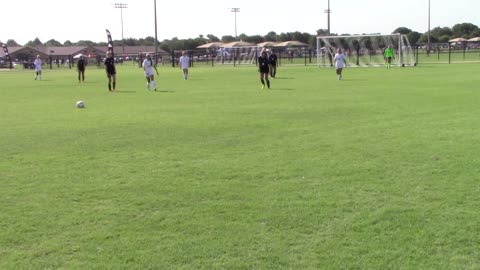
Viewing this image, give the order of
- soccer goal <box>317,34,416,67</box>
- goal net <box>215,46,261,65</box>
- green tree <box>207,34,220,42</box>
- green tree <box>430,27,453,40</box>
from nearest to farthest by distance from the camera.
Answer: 1. soccer goal <box>317,34,416,67</box>
2. goal net <box>215,46,261,65</box>
3. green tree <box>430,27,453,40</box>
4. green tree <box>207,34,220,42</box>

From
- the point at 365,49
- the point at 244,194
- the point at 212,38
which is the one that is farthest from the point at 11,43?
the point at 244,194

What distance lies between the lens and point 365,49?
52.2 m

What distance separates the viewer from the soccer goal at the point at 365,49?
158ft

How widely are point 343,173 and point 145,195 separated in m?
2.73

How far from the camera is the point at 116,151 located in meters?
9.93

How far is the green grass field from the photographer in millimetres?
4887

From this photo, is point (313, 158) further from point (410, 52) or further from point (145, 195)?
point (410, 52)

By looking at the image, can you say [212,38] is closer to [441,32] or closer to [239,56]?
[441,32]

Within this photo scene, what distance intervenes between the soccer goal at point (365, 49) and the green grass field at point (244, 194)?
35939 millimetres

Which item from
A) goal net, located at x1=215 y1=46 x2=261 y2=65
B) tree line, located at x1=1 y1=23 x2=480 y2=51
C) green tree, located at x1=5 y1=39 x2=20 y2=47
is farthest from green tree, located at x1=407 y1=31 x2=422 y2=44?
green tree, located at x1=5 y1=39 x2=20 y2=47

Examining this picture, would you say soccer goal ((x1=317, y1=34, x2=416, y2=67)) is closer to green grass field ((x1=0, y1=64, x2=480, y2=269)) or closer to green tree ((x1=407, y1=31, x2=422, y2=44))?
green grass field ((x1=0, y1=64, x2=480, y2=269))

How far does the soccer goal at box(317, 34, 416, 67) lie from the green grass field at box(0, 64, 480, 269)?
3594 cm

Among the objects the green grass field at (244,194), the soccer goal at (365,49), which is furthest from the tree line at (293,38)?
the green grass field at (244,194)


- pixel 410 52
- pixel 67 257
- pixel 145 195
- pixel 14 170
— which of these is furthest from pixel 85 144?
pixel 410 52
